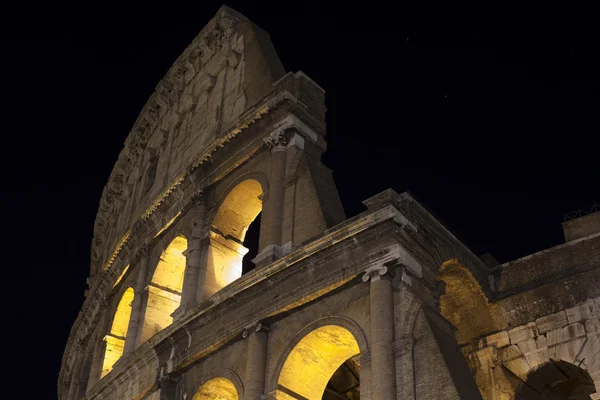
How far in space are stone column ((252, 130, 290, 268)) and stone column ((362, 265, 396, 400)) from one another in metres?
2.78

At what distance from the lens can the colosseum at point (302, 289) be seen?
1334 centimetres

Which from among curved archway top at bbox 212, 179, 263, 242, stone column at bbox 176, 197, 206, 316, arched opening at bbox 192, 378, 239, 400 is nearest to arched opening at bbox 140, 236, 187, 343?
stone column at bbox 176, 197, 206, 316

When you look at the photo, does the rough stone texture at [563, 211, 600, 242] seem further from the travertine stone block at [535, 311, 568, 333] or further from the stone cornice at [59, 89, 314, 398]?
the stone cornice at [59, 89, 314, 398]

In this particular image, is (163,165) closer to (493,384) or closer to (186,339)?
(186,339)

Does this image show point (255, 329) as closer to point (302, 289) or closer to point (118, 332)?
point (302, 289)

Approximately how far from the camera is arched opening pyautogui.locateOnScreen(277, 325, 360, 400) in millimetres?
13945

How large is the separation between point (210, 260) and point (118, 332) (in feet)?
16.5

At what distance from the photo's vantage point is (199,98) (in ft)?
74.9

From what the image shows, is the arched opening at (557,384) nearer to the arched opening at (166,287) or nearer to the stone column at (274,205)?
the stone column at (274,205)

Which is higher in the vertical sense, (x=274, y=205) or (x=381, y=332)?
(x=274, y=205)

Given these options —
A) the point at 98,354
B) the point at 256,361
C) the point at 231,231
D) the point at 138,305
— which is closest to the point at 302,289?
the point at 256,361

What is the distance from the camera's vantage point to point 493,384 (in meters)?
15.5

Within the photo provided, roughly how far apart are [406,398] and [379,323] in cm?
126

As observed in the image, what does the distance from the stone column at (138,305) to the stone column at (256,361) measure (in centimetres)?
511
